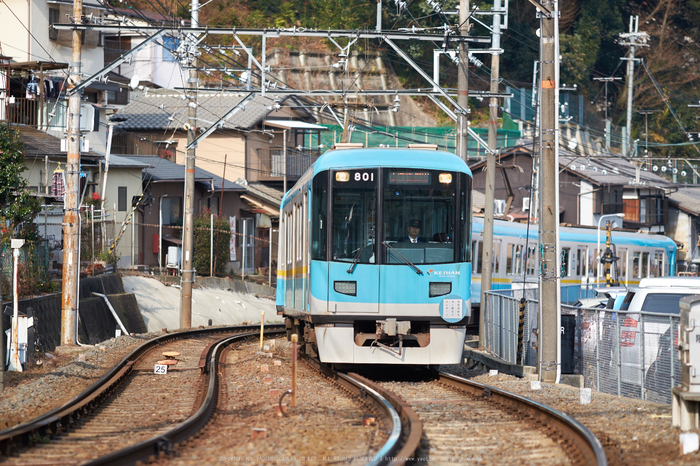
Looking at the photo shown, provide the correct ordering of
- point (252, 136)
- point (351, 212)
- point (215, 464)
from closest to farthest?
point (215, 464)
point (351, 212)
point (252, 136)

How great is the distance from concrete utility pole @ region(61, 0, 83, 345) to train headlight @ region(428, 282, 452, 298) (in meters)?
8.76

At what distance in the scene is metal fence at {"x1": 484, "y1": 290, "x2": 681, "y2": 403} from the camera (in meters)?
10.6

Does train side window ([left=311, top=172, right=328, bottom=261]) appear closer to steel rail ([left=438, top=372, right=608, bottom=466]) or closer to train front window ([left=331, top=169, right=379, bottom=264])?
train front window ([left=331, top=169, right=379, bottom=264])

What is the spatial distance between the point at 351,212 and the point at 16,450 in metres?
6.01

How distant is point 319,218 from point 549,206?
3372 millimetres

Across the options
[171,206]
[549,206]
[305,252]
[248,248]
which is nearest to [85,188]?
[171,206]

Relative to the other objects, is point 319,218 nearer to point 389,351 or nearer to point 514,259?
point 389,351

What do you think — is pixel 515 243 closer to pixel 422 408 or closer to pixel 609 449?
pixel 422 408

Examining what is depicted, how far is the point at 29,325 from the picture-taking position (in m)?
14.3

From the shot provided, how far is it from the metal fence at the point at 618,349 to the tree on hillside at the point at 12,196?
1121 cm

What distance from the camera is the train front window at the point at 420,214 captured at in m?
11.9

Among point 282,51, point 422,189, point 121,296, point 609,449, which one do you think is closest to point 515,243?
point 121,296

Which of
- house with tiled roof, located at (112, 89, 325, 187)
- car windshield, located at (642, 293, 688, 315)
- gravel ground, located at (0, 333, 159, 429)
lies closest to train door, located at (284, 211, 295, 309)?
gravel ground, located at (0, 333, 159, 429)

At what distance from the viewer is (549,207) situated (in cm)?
1259
